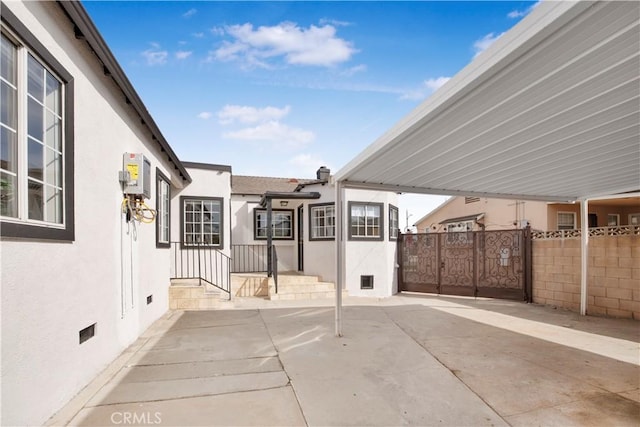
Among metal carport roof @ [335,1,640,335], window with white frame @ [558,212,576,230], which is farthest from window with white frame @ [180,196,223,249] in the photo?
window with white frame @ [558,212,576,230]

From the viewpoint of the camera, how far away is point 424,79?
18.4 ft

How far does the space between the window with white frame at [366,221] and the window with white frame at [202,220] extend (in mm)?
3677

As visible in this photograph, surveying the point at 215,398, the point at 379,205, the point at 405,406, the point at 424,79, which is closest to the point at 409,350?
the point at 405,406

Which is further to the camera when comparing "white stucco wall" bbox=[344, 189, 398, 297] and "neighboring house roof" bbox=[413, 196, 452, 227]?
"neighboring house roof" bbox=[413, 196, 452, 227]

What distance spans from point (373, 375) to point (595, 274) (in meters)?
5.92

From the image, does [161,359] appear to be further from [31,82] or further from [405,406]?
[31,82]

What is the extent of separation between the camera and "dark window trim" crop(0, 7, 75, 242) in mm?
2166

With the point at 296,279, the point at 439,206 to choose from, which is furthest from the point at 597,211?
the point at 296,279

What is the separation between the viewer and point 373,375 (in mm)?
3666

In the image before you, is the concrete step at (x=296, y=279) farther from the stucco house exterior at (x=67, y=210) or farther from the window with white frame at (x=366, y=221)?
the stucco house exterior at (x=67, y=210)

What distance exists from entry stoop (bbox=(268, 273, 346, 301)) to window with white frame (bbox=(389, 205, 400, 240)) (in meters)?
2.39

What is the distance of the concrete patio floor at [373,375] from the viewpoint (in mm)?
2785

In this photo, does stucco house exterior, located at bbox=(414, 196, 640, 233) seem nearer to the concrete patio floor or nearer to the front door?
the front door

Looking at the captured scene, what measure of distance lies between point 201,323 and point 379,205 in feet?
19.6
